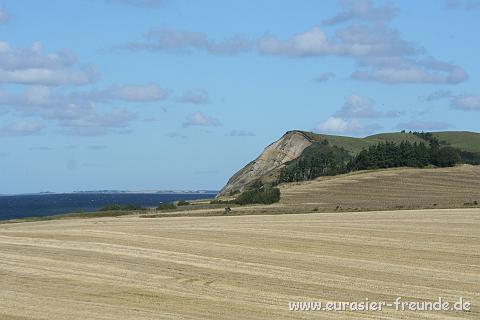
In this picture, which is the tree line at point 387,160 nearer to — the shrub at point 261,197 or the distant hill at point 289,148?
the shrub at point 261,197

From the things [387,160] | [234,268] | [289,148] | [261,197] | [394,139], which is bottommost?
[234,268]

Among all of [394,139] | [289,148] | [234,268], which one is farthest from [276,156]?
[234,268]

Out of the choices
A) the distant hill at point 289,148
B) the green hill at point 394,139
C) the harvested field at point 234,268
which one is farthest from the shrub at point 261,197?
the green hill at point 394,139

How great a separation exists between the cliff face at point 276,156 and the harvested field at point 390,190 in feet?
200

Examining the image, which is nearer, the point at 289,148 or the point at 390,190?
the point at 390,190

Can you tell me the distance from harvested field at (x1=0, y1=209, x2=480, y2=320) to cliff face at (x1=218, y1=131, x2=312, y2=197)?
371 ft

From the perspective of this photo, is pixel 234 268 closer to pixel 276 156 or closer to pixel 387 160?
pixel 387 160

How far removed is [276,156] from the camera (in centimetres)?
16675

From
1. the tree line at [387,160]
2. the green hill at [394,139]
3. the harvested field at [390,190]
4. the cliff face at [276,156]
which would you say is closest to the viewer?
the harvested field at [390,190]

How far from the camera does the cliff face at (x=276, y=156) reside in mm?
162250

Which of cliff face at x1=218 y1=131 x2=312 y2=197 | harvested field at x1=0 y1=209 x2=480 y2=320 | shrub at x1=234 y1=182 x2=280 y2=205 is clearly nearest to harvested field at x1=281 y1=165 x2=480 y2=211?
shrub at x1=234 y1=182 x2=280 y2=205

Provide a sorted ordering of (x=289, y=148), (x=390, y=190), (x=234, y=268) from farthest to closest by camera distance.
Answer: (x=289, y=148), (x=390, y=190), (x=234, y=268)

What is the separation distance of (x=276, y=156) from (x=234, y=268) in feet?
453

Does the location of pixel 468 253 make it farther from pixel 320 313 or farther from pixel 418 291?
pixel 320 313
